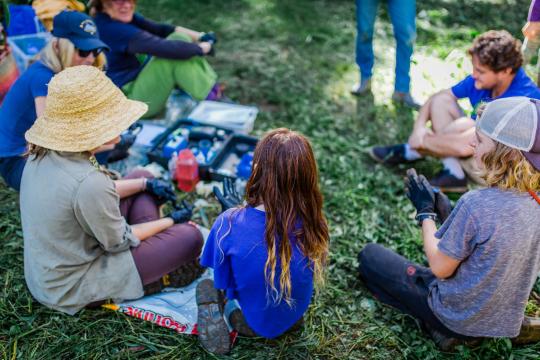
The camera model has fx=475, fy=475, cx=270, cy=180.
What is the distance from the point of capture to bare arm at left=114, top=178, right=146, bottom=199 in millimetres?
3109

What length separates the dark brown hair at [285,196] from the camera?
2.09 meters

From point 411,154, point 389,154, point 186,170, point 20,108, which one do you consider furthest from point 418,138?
point 20,108

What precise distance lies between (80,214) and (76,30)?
1460 mm

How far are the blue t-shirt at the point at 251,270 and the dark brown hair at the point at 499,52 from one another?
7.16ft

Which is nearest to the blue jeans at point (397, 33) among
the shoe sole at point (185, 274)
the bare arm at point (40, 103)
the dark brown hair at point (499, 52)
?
the dark brown hair at point (499, 52)

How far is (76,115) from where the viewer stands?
2.43m

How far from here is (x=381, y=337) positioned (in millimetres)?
2793

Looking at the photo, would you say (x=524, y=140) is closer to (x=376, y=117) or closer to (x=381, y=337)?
(x=381, y=337)

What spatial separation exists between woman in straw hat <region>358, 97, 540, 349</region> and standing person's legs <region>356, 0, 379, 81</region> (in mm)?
2770

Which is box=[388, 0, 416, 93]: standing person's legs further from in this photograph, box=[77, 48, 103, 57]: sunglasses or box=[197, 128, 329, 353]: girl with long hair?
box=[197, 128, 329, 353]: girl with long hair

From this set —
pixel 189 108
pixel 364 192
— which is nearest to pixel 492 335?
pixel 364 192

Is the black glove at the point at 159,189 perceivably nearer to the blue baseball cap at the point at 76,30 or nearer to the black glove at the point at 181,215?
the black glove at the point at 181,215

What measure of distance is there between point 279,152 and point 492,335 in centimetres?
151

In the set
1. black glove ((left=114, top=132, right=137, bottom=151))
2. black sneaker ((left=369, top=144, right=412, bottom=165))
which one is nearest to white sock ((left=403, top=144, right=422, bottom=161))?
black sneaker ((left=369, top=144, right=412, bottom=165))
